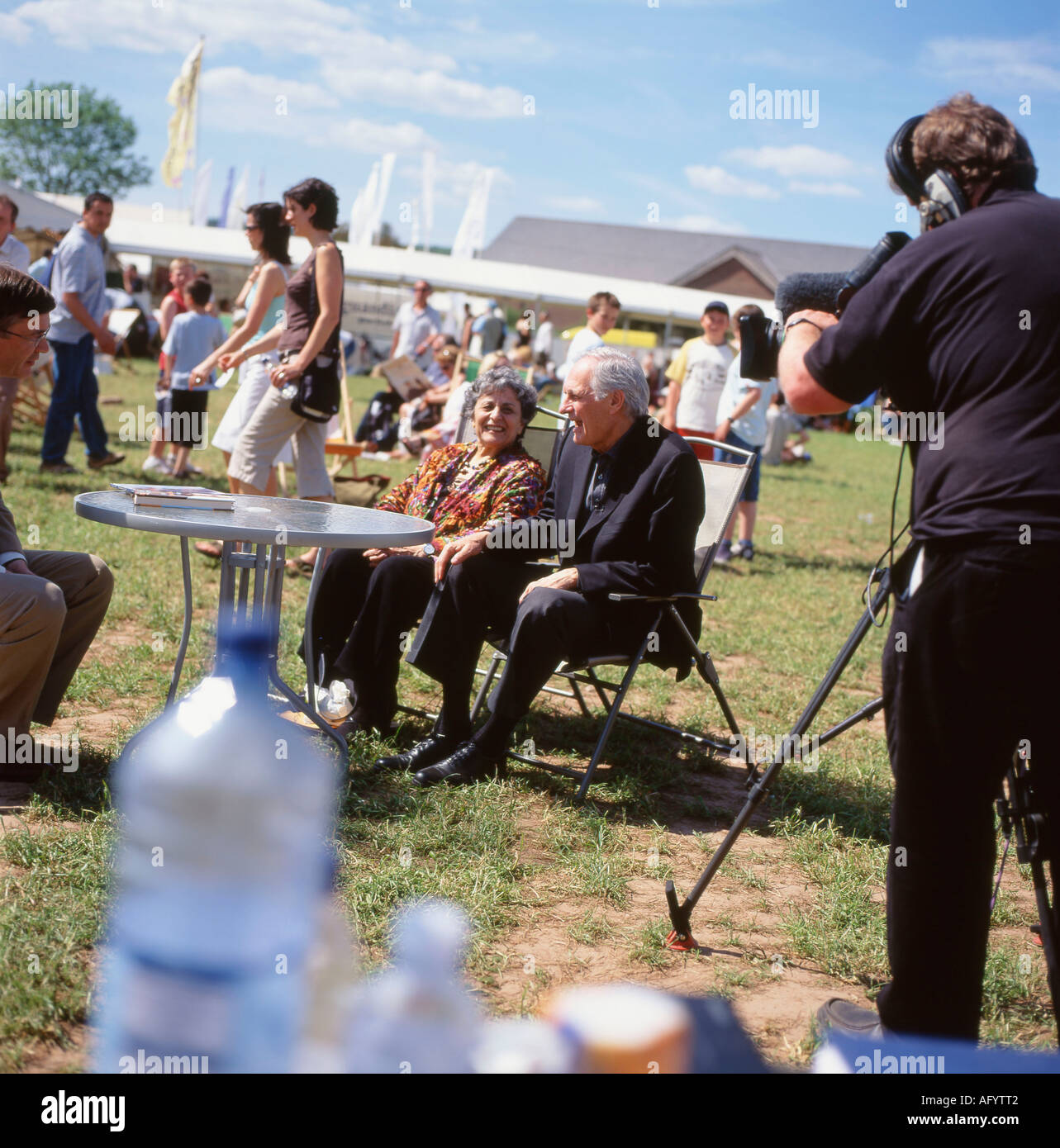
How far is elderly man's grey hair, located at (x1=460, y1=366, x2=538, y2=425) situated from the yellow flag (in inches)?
995

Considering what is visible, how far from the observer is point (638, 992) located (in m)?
1.79

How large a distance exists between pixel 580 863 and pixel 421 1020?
1996 millimetres

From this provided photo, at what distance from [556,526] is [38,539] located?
12.7 feet

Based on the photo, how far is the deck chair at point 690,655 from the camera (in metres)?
4.27

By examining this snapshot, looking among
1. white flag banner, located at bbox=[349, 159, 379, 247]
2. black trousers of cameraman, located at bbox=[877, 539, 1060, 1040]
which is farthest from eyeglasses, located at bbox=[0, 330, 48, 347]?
white flag banner, located at bbox=[349, 159, 379, 247]

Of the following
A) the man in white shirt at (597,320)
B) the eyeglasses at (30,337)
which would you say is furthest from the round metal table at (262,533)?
the man in white shirt at (597,320)

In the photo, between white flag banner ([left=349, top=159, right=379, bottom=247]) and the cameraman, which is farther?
white flag banner ([left=349, top=159, right=379, bottom=247])

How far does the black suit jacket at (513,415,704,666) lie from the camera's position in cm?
426

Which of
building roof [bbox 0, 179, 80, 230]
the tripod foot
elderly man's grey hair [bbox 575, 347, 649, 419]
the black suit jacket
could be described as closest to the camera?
the tripod foot

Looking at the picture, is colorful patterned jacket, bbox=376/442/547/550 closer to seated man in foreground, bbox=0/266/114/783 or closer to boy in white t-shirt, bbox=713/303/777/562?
seated man in foreground, bbox=0/266/114/783

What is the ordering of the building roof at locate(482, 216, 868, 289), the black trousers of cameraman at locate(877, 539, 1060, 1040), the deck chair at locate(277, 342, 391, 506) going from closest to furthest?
the black trousers of cameraman at locate(877, 539, 1060, 1040) < the deck chair at locate(277, 342, 391, 506) < the building roof at locate(482, 216, 868, 289)

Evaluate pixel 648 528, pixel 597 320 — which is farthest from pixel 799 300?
pixel 597 320
